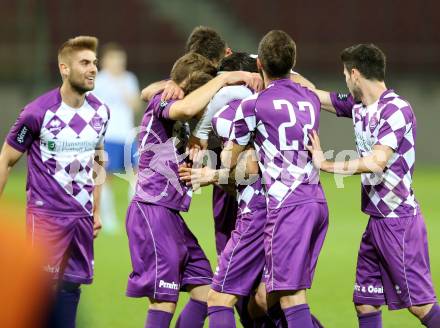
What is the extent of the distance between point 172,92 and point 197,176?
0.47 metres

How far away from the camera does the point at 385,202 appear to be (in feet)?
16.4

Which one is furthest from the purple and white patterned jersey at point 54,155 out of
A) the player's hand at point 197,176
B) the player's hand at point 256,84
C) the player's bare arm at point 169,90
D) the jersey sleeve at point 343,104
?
the jersey sleeve at point 343,104

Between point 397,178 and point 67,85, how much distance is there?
2070 mm

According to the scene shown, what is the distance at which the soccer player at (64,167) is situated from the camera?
5.40 m

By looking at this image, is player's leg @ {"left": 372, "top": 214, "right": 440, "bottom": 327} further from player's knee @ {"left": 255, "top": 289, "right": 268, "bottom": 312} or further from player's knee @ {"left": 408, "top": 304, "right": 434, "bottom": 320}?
player's knee @ {"left": 255, "top": 289, "right": 268, "bottom": 312}

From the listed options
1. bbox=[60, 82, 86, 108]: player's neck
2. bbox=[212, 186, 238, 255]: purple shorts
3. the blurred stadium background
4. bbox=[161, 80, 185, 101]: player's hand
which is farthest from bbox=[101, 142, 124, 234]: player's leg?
bbox=[161, 80, 185, 101]: player's hand

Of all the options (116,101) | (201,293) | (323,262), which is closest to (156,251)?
(201,293)

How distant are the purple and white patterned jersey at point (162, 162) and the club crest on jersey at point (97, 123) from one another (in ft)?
1.78

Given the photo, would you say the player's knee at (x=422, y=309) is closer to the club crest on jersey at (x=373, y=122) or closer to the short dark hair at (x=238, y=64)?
the club crest on jersey at (x=373, y=122)

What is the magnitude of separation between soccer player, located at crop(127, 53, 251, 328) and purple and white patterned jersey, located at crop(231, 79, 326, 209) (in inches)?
11.9

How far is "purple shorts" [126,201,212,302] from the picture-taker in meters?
5.01

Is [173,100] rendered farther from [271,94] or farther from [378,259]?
[378,259]

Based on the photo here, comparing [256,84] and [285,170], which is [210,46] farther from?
[285,170]

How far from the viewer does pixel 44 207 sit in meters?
5.45
